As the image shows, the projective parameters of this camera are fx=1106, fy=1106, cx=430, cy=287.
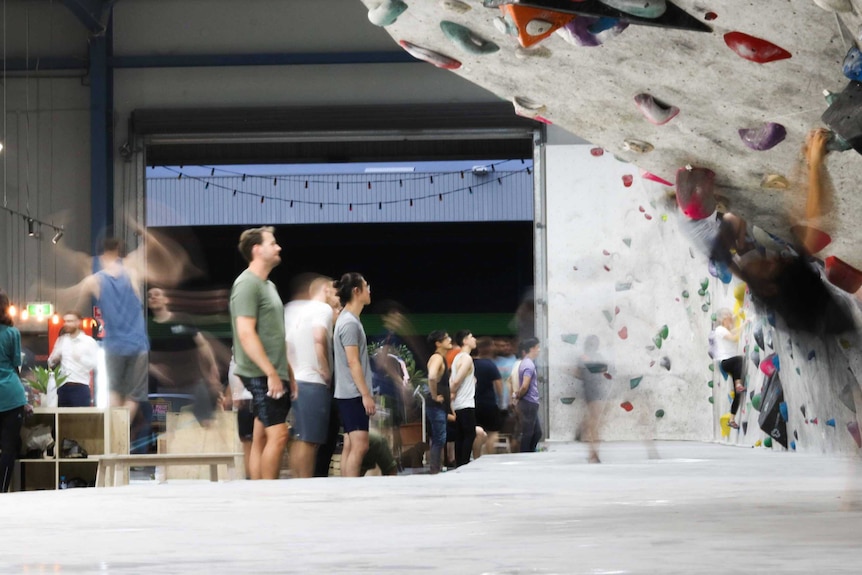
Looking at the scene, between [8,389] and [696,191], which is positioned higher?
[696,191]

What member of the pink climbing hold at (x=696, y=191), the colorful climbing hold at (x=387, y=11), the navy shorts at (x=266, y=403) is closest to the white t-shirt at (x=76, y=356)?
the navy shorts at (x=266, y=403)

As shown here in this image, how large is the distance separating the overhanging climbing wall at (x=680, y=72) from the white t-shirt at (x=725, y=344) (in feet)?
14.0

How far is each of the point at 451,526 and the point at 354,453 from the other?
2.44 m

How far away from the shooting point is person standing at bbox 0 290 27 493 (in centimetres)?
575

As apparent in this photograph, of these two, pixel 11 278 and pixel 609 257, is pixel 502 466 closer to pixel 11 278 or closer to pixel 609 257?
pixel 609 257

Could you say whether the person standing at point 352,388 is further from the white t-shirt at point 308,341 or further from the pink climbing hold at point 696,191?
the pink climbing hold at point 696,191

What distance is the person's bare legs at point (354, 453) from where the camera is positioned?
15.8ft

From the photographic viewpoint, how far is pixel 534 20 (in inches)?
111

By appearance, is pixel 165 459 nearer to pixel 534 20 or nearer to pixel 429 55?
pixel 429 55

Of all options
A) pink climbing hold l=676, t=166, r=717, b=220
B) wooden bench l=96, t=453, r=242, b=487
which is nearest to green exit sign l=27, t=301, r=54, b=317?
wooden bench l=96, t=453, r=242, b=487

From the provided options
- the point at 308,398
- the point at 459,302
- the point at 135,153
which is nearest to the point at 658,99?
the point at 308,398

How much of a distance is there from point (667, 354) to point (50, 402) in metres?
5.43

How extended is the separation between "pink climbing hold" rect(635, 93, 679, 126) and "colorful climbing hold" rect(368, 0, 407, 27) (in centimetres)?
78

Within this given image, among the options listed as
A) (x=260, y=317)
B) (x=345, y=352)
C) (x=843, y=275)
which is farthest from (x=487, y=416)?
(x=843, y=275)
